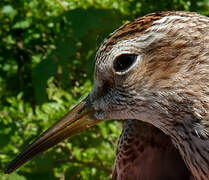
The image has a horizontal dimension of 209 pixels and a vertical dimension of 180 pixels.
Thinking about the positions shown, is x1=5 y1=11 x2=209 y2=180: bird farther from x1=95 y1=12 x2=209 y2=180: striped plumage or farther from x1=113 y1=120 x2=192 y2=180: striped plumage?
x1=113 y1=120 x2=192 y2=180: striped plumage

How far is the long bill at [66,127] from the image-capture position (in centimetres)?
181

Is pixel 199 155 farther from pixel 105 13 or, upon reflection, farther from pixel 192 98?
pixel 105 13

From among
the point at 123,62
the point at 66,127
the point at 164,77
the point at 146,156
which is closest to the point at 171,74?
the point at 164,77

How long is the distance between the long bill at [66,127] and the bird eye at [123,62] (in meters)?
0.29

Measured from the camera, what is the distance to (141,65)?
1.56 meters

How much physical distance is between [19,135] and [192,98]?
4.33ft

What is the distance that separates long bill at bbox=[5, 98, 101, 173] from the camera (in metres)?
1.81

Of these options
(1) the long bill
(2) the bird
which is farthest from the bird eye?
(1) the long bill

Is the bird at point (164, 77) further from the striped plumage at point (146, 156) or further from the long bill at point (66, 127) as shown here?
the striped plumage at point (146, 156)

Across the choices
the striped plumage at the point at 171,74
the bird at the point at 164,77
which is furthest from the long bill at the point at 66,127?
the striped plumage at the point at 171,74

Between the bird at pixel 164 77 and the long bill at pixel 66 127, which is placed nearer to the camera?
the bird at pixel 164 77

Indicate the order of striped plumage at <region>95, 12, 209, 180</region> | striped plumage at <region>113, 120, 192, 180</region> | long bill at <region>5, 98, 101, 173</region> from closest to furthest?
striped plumage at <region>95, 12, 209, 180</region> < long bill at <region>5, 98, 101, 173</region> < striped plumage at <region>113, 120, 192, 180</region>

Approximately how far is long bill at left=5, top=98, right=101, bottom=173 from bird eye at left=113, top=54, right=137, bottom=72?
291 millimetres

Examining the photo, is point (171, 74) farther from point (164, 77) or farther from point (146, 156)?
point (146, 156)
